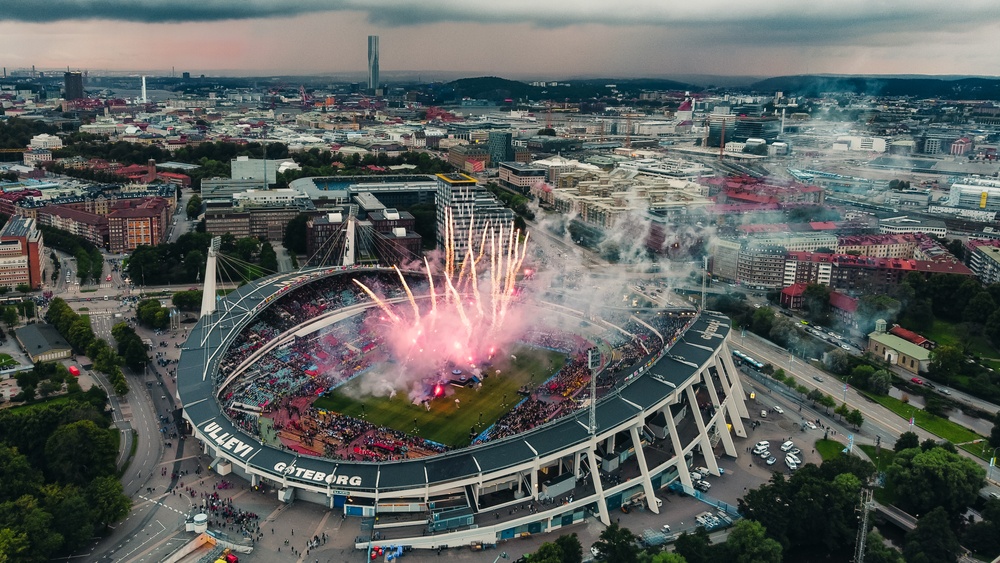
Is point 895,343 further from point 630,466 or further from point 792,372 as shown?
point 630,466

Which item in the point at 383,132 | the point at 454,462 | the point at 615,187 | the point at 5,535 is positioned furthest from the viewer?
the point at 383,132

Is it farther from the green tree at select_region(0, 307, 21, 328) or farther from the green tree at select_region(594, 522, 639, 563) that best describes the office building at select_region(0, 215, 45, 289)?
the green tree at select_region(594, 522, 639, 563)

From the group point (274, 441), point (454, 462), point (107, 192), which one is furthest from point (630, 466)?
point (107, 192)

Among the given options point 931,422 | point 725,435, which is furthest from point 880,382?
point 725,435

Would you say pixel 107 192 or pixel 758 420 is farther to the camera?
pixel 107 192

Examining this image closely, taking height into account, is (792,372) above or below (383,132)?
below

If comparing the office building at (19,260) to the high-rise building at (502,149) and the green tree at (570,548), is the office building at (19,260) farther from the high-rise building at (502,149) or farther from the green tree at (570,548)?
the high-rise building at (502,149)

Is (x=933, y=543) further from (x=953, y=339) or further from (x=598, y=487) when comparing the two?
(x=953, y=339)
